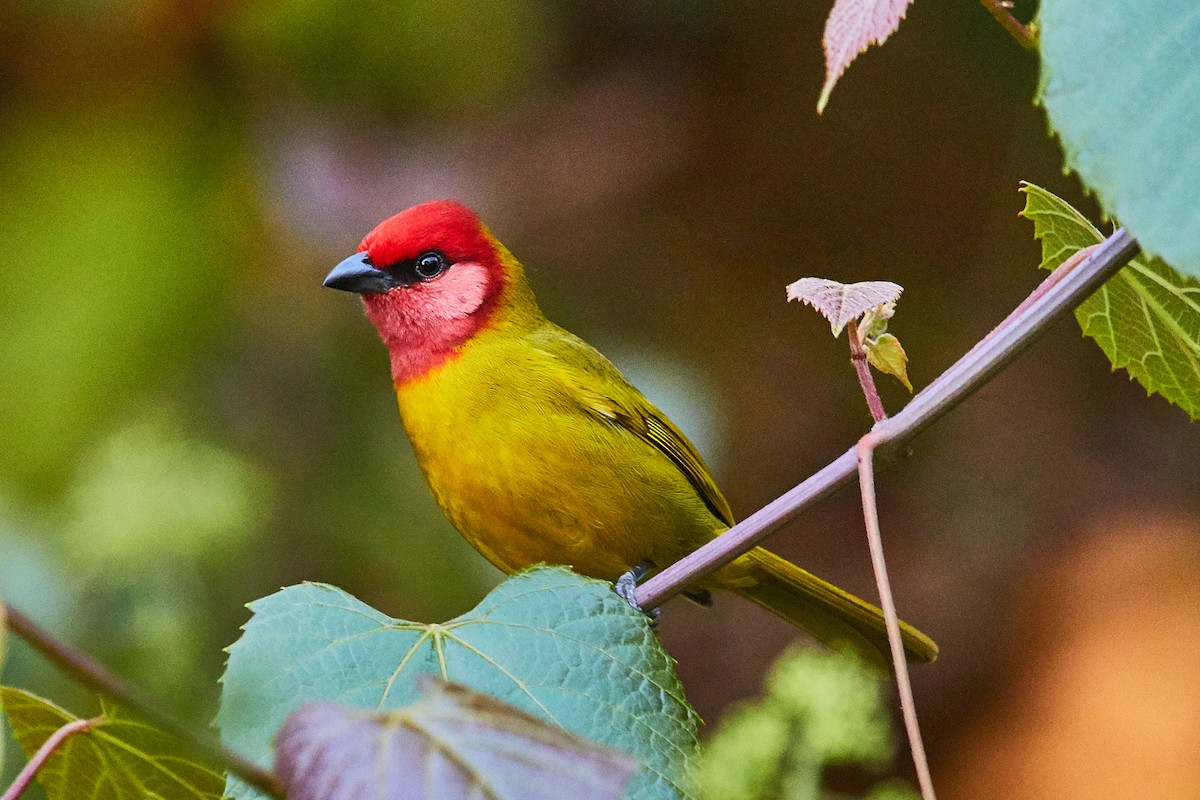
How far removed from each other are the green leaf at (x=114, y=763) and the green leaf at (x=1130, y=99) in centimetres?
85

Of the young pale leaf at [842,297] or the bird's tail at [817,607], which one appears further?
the bird's tail at [817,607]

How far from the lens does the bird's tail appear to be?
250 cm

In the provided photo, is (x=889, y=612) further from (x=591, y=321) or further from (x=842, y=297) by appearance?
(x=591, y=321)

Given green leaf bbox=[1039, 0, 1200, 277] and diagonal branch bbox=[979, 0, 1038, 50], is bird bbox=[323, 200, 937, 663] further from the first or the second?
green leaf bbox=[1039, 0, 1200, 277]

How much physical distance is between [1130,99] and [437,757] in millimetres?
630

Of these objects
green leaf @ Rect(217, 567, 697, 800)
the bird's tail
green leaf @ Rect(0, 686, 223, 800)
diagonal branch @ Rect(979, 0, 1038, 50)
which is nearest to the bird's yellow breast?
the bird's tail

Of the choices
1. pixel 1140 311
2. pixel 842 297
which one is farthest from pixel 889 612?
pixel 1140 311

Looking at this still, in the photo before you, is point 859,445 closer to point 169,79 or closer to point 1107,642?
point 169,79

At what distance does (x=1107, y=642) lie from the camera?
3.93 metres

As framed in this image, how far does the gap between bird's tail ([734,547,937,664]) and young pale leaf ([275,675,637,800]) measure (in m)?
1.75

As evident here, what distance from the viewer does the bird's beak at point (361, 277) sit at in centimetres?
253

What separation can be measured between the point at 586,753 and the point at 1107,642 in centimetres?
360

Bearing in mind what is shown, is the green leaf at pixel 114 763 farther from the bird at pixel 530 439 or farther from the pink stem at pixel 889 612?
the bird at pixel 530 439

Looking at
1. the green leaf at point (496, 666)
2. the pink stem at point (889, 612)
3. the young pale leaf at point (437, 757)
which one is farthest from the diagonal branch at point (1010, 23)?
the young pale leaf at point (437, 757)
